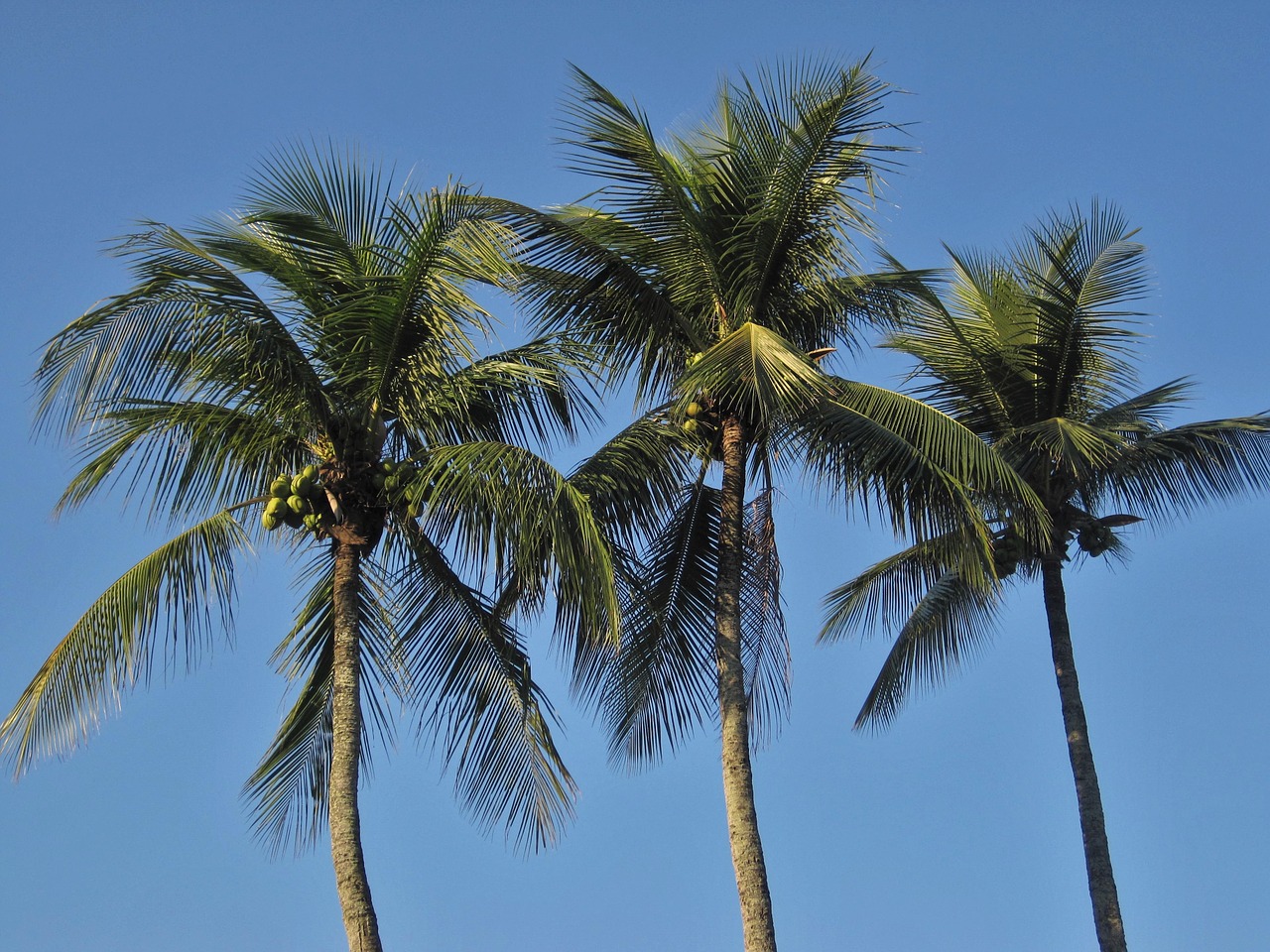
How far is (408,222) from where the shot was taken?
13.3m

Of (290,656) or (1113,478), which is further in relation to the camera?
(1113,478)

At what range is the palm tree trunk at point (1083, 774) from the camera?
16641mm

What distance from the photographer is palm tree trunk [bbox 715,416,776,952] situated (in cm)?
1303

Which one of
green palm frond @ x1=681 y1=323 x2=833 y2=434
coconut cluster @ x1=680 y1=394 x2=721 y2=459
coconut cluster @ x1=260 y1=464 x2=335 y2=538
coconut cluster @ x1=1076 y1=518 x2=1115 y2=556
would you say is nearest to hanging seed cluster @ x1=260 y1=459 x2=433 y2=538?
coconut cluster @ x1=260 y1=464 x2=335 y2=538

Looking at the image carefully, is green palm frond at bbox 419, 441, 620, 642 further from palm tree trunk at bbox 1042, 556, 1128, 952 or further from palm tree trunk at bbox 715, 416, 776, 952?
palm tree trunk at bbox 1042, 556, 1128, 952

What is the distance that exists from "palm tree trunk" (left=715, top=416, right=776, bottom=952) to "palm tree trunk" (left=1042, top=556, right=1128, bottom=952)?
4.89 m

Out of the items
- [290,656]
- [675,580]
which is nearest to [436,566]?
[290,656]

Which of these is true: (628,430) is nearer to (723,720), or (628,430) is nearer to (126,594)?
(723,720)

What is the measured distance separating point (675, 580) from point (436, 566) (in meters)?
2.48

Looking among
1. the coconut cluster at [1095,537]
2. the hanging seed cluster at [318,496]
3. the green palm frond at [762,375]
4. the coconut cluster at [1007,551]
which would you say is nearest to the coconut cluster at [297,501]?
the hanging seed cluster at [318,496]

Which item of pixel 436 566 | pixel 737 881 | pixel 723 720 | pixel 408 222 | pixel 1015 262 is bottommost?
pixel 737 881

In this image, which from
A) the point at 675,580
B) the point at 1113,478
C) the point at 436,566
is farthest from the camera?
the point at 1113,478

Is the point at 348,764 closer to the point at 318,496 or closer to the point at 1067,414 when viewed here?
the point at 318,496

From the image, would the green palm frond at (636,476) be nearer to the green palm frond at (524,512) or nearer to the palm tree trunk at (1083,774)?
the green palm frond at (524,512)
